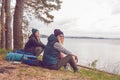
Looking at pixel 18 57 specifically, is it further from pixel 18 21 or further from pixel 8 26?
pixel 8 26

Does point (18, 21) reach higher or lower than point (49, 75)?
higher

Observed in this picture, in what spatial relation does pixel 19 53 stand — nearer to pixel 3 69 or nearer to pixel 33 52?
pixel 33 52

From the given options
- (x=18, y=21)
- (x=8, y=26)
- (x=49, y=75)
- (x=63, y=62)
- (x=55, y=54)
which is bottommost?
(x=49, y=75)

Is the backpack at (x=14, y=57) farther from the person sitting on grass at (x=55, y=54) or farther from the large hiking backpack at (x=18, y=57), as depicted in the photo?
the person sitting on grass at (x=55, y=54)

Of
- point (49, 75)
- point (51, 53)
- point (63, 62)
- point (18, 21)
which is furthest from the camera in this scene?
point (18, 21)

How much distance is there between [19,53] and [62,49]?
255 centimetres

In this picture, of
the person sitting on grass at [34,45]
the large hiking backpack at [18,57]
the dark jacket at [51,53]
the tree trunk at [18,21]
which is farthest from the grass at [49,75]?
the tree trunk at [18,21]

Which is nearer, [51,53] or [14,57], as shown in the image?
[51,53]

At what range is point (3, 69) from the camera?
13391 millimetres

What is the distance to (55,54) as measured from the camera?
45.9ft

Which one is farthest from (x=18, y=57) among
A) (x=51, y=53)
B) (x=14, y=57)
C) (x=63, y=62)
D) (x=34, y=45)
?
(x=63, y=62)

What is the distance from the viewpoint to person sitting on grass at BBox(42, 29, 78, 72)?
545 inches

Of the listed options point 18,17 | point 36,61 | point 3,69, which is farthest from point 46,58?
point 18,17

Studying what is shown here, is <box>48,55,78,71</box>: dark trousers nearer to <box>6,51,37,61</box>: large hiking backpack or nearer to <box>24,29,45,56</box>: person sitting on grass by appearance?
<box>6,51,37,61</box>: large hiking backpack
